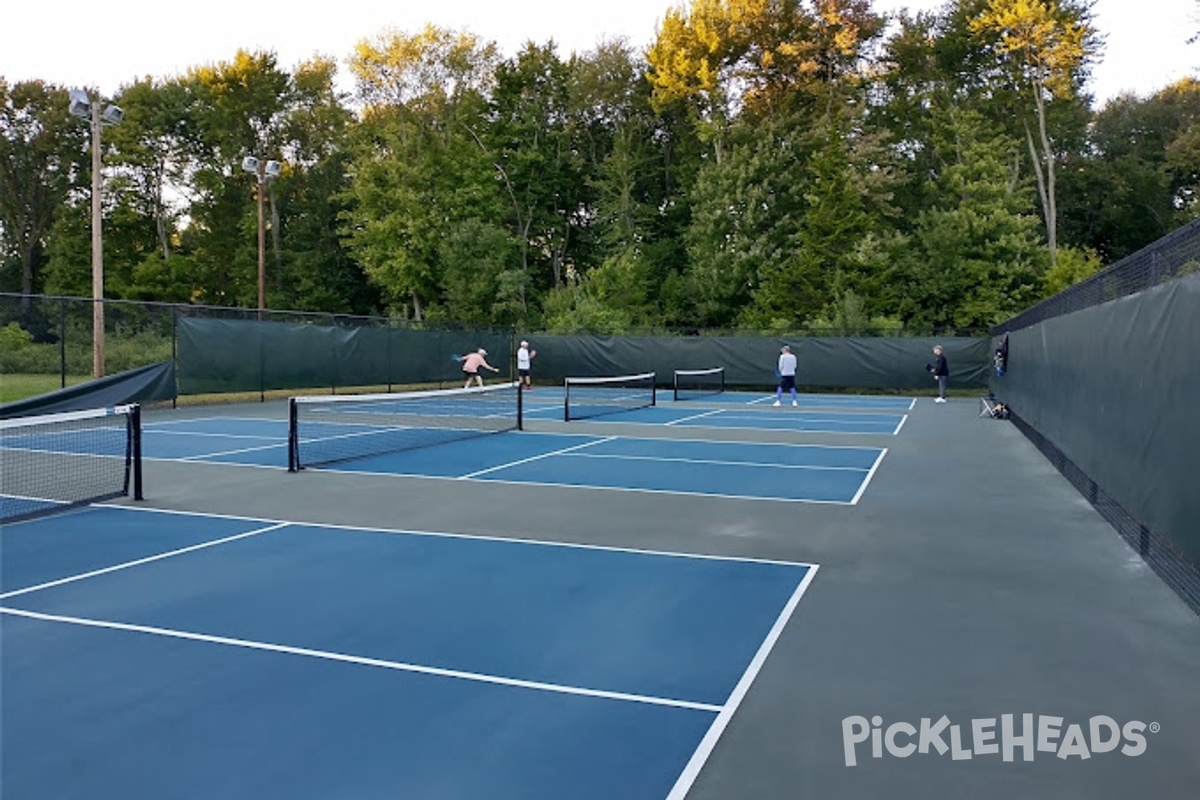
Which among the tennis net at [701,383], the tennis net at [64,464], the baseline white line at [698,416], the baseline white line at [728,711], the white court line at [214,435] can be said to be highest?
the tennis net at [701,383]

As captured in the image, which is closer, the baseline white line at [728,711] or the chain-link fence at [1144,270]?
the baseline white line at [728,711]

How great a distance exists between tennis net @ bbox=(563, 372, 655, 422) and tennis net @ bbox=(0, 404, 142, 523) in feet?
25.7

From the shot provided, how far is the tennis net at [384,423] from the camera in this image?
468 inches

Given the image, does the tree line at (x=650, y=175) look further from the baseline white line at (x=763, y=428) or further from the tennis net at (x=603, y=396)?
the baseline white line at (x=763, y=428)

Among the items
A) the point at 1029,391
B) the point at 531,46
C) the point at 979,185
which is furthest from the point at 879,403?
the point at 531,46

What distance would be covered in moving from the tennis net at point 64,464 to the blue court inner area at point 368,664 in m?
1.44

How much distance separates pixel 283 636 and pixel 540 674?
1511 mm

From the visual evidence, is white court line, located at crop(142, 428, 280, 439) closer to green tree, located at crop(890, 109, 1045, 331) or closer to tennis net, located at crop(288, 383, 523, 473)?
tennis net, located at crop(288, 383, 523, 473)

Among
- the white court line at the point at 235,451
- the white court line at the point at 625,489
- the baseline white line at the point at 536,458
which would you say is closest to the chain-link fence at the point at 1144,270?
the white court line at the point at 625,489

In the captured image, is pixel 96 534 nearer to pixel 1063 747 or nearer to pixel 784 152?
pixel 1063 747

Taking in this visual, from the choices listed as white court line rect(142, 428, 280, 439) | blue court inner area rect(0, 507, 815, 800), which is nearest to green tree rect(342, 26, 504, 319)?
white court line rect(142, 428, 280, 439)

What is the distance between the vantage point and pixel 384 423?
711 inches

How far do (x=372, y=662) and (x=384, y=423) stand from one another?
14.0m

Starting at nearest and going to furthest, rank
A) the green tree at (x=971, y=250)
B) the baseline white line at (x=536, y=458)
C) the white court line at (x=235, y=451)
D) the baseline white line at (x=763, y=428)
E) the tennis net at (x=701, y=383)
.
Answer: the baseline white line at (x=536, y=458), the white court line at (x=235, y=451), the baseline white line at (x=763, y=428), the tennis net at (x=701, y=383), the green tree at (x=971, y=250)
